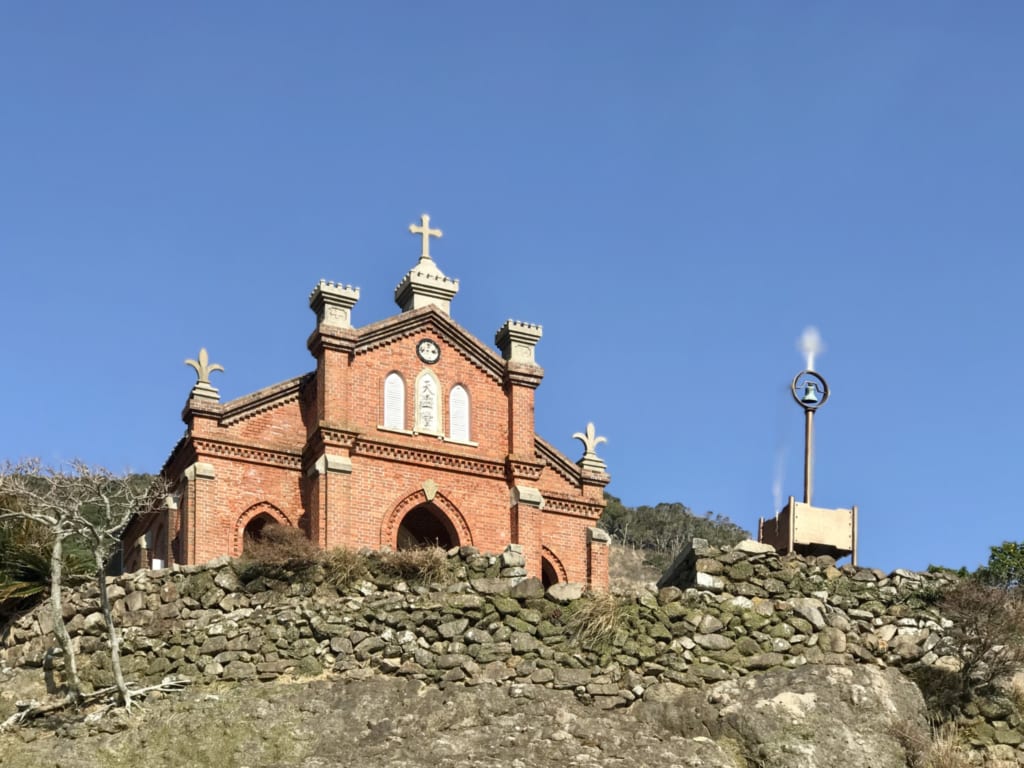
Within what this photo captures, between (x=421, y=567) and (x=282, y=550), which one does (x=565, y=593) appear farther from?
(x=282, y=550)

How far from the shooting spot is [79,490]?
2752 cm

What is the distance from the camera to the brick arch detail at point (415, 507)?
1593 inches

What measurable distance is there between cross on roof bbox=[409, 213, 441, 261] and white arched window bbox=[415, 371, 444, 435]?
3870 millimetres

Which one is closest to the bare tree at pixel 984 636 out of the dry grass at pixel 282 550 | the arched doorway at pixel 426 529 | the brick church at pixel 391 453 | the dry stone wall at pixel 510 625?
the dry stone wall at pixel 510 625

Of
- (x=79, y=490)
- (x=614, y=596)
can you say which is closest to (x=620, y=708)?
(x=614, y=596)

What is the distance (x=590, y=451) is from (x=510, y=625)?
1845 cm

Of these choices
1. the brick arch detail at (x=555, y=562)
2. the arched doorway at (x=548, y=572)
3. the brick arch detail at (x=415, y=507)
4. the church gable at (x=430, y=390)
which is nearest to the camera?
the brick arch detail at (x=415, y=507)

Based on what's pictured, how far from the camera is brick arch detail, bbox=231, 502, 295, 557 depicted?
132 feet

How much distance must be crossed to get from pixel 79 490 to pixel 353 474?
44.1ft

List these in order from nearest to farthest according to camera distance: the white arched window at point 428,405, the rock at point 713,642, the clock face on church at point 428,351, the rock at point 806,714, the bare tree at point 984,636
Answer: the rock at point 806,714, the bare tree at point 984,636, the rock at point 713,642, the white arched window at point 428,405, the clock face on church at point 428,351

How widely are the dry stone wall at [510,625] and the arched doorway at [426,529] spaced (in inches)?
518

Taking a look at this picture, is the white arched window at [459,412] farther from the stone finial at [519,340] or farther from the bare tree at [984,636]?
the bare tree at [984,636]

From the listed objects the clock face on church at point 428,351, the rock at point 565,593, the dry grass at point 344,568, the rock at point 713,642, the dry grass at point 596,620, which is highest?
the clock face on church at point 428,351

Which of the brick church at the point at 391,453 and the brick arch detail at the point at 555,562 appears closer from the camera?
the brick church at the point at 391,453
